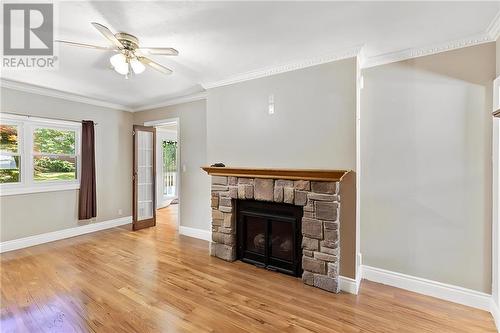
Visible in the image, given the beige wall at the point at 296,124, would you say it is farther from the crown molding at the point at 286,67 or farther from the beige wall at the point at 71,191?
the beige wall at the point at 71,191

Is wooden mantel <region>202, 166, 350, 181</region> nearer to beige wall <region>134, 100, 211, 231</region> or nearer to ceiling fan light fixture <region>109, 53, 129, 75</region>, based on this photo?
beige wall <region>134, 100, 211, 231</region>

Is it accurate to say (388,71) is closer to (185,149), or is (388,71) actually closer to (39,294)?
(185,149)

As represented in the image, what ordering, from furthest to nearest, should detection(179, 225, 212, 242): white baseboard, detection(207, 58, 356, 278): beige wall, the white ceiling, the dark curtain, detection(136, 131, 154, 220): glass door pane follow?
detection(136, 131, 154, 220): glass door pane < the dark curtain < detection(179, 225, 212, 242): white baseboard < detection(207, 58, 356, 278): beige wall < the white ceiling

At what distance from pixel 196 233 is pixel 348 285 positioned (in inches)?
108

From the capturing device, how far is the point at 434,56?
8.38 feet

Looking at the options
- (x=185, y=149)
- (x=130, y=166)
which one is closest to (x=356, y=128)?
(x=185, y=149)

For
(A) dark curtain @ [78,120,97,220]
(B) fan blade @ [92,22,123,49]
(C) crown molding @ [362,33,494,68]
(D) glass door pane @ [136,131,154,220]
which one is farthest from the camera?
(D) glass door pane @ [136,131,154,220]

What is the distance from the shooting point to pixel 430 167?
257 cm

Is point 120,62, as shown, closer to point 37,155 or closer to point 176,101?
point 176,101

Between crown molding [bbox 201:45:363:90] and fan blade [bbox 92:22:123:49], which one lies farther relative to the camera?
crown molding [bbox 201:45:363:90]

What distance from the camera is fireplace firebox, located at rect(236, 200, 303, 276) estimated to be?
9.73 ft

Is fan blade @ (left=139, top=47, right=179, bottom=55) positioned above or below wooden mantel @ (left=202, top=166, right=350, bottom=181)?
above

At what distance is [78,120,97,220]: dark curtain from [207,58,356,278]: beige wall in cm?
253

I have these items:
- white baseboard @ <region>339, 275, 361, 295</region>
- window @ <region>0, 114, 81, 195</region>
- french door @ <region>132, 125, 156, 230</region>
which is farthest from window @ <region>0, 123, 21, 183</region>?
white baseboard @ <region>339, 275, 361, 295</region>
